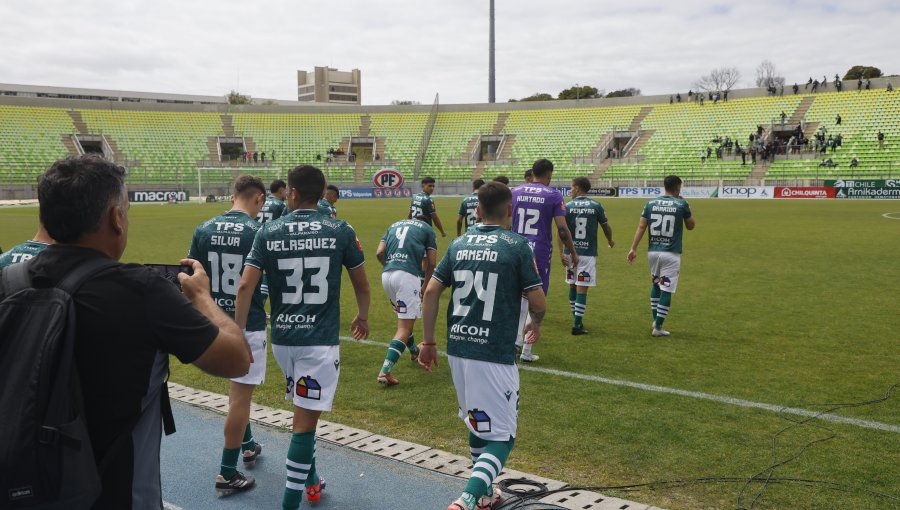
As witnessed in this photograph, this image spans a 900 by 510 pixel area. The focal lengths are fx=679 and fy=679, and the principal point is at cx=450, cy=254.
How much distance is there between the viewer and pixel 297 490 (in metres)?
4.38

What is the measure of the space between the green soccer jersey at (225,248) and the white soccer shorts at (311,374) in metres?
0.75

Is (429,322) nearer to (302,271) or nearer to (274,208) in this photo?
(302,271)

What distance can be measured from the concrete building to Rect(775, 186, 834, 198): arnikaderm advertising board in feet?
430

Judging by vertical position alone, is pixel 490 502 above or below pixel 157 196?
below

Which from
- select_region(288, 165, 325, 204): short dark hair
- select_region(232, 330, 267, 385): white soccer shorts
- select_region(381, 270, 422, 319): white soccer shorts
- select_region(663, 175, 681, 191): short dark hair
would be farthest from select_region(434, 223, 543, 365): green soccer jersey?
select_region(663, 175, 681, 191): short dark hair

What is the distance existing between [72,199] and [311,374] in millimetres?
2522

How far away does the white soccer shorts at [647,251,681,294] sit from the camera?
32.4 ft

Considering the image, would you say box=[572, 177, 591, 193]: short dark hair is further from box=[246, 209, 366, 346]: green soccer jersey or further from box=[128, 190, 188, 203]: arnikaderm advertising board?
box=[128, 190, 188, 203]: arnikaderm advertising board

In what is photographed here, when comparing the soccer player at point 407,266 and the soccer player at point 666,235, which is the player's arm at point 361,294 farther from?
the soccer player at point 666,235

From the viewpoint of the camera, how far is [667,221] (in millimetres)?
9898

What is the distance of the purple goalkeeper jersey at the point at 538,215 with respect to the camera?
8.82 meters

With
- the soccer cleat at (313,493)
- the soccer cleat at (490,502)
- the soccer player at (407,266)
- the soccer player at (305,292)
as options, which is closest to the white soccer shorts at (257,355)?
the soccer player at (305,292)

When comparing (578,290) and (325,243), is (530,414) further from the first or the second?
(578,290)

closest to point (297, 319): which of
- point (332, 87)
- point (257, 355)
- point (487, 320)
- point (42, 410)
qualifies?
point (257, 355)
